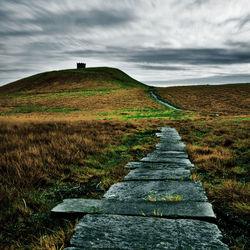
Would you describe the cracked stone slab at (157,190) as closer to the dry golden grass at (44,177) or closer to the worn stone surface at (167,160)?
the dry golden grass at (44,177)

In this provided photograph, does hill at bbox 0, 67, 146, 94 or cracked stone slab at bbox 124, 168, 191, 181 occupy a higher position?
hill at bbox 0, 67, 146, 94

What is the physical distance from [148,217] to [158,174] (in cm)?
148

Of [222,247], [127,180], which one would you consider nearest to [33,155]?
[127,180]

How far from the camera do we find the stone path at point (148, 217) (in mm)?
1534

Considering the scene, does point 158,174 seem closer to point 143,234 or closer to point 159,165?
point 159,165

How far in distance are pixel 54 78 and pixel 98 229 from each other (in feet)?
283

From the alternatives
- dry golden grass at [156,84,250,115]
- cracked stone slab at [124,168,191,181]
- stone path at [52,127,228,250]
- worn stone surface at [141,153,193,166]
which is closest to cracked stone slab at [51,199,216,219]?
stone path at [52,127,228,250]

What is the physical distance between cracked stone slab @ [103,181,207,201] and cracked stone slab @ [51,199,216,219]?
0.17m

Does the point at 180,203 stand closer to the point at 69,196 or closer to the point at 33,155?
the point at 69,196

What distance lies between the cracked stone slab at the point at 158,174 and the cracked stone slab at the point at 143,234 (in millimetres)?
1286

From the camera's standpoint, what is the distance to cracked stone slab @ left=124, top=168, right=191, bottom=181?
3.13 meters

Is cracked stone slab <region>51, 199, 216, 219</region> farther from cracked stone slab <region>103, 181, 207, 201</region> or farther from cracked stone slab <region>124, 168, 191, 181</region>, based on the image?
cracked stone slab <region>124, 168, 191, 181</region>

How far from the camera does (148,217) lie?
190 cm

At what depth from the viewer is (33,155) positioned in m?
4.19
